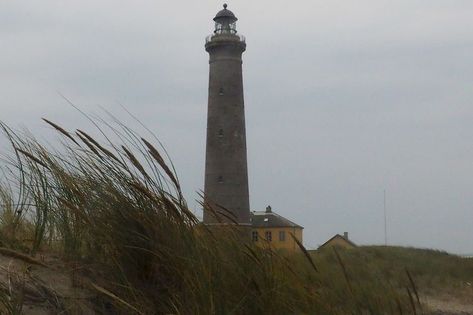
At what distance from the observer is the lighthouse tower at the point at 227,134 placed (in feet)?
86.5

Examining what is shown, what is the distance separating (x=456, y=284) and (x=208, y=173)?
14.2 meters

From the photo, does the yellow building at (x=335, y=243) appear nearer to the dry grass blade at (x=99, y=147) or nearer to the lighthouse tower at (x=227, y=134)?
the dry grass blade at (x=99, y=147)

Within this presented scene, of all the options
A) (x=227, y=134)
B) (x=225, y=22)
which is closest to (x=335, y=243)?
(x=227, y=134)

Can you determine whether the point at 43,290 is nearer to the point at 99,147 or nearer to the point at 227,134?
the point at 99,147

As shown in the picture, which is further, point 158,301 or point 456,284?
point 456,284

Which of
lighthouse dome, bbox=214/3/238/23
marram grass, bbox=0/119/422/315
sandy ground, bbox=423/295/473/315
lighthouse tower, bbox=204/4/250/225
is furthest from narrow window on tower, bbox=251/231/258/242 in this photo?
lighthouse dome, bbox=214/3/238/23

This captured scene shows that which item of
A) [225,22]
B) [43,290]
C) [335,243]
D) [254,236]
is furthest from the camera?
[225,22]

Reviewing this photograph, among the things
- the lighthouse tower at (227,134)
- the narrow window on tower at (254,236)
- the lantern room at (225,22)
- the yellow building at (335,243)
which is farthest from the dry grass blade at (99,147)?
the lantern room at (225,22)

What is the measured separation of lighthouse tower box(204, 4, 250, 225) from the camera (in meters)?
26.4

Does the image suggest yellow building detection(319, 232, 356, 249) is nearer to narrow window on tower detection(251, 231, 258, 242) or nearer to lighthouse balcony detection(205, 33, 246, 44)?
narrow window on tower detection(251, 231, 258, 242)

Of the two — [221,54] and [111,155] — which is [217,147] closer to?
[221,54]

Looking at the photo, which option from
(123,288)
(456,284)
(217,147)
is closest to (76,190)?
(123,288)

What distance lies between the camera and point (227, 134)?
26.6 metres

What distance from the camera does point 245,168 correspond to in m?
27.1
